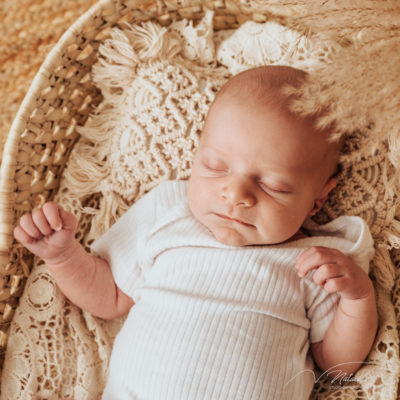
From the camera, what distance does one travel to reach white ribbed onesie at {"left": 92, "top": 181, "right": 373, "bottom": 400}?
1.05 meters

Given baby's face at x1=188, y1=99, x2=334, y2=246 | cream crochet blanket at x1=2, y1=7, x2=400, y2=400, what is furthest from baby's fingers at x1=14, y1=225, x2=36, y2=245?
baby's face at x1=188, y1=99, x2=334, y2=246

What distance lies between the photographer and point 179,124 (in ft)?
4.44

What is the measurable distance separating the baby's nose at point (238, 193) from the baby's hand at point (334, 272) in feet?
0.51

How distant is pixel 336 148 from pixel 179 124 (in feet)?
1.32

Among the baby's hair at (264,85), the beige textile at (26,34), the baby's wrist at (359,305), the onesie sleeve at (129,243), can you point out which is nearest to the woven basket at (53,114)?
the onesie sleeve at (129,243)

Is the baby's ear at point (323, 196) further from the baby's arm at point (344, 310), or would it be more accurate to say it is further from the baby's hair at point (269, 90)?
the baby's arm at point (344, 310)

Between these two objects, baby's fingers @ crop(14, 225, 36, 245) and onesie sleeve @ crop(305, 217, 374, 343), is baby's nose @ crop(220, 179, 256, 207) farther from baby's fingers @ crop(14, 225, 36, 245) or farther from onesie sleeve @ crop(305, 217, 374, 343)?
baby's fingers @ crop(14, 225, 36, 245)

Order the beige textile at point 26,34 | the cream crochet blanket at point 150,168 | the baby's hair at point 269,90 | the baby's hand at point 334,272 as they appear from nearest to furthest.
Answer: the baby's hand at point 334,272 < the baby's hair at point 269,90 < the cream crochet blanket at point 150,168 < the beige textile at point 26,34

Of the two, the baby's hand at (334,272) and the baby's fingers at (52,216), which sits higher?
the baby's fingers at (52,216)

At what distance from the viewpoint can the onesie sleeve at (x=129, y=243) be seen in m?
1.27

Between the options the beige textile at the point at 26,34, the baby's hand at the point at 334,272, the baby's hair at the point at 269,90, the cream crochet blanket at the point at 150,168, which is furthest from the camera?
the beige textile at the point at 26,34

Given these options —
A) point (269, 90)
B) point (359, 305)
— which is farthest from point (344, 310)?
point (269, 90)

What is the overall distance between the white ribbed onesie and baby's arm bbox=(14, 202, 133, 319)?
7 centimetres

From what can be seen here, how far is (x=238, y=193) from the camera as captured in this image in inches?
42.1
